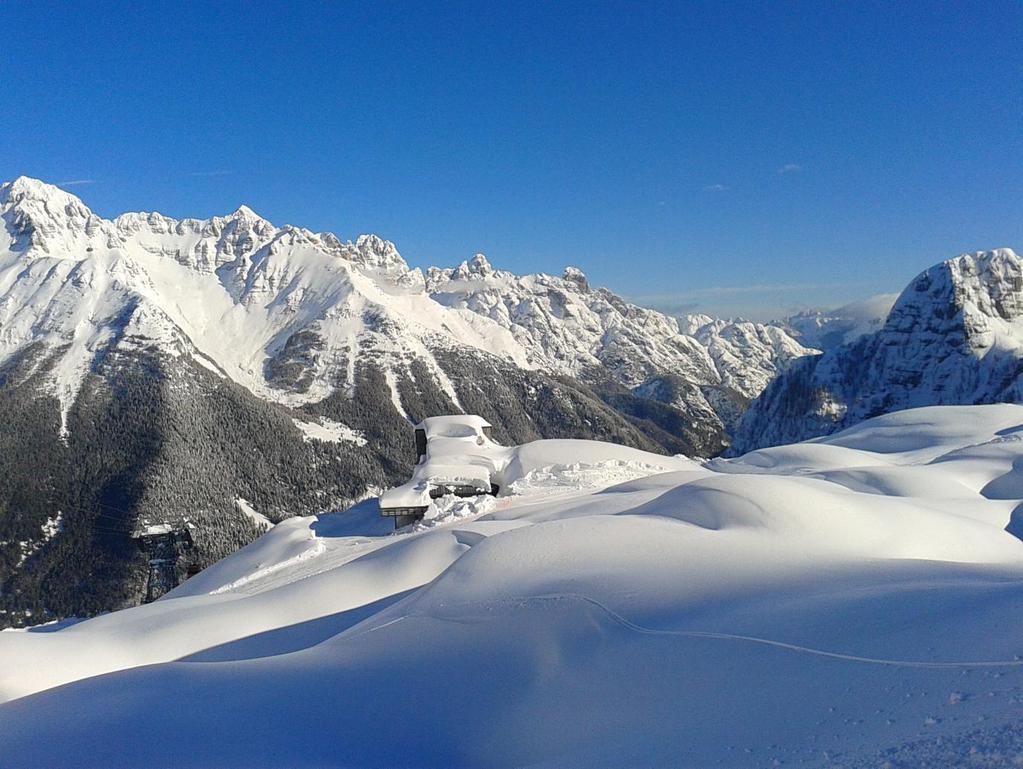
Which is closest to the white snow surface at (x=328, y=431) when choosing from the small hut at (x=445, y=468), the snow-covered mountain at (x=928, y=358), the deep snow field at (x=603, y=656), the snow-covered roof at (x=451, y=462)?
the snow-covered mountain at (x=928, y=358)

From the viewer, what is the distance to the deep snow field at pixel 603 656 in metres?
6.61

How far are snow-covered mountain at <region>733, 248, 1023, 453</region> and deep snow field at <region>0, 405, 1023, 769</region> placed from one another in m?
90.6

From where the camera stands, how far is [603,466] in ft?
119

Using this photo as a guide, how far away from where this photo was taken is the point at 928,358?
328ft

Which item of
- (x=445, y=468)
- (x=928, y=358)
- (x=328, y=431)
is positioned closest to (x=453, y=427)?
(x=445, y=468)

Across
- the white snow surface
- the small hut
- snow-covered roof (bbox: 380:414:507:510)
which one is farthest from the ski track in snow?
the white snow surface

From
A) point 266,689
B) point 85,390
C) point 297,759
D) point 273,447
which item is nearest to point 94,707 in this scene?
point 266,689

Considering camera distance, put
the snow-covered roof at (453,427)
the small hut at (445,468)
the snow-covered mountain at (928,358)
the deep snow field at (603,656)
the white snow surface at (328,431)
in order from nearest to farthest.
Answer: the deep snow field at (603,656)
the small hut at (445,468)
the snow-covered roof at (453,427)
the snow-covered mountain at (928,358)
the white snow surface at (328,431)

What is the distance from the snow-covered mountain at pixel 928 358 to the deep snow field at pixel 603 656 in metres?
90.6

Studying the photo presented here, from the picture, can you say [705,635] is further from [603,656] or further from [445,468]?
[445,468]

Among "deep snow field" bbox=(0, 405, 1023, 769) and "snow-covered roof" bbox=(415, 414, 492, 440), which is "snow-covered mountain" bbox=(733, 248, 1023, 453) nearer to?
"snow-covered roof" bbox=(415, 414, 492, 440)

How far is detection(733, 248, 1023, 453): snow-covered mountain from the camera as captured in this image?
9475 centimetres

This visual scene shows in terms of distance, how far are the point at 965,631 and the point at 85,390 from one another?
171 metres

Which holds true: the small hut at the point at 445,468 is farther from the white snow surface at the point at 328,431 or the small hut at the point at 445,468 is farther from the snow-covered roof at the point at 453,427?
the white snow surface at the point at 328,431
